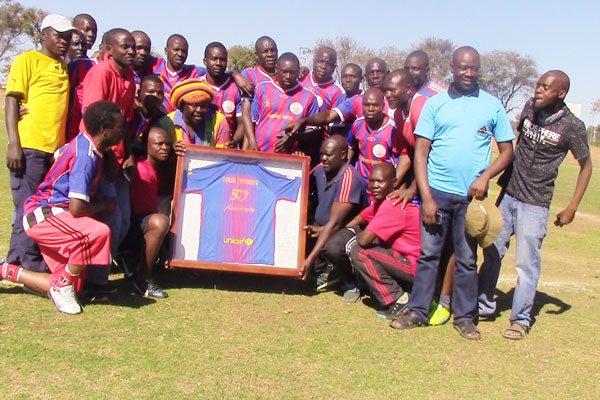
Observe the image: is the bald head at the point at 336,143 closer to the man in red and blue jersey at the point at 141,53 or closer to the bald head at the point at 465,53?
the bald head at the point at 465,53

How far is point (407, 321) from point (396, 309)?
31 centimetres

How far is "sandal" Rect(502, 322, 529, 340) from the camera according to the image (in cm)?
570

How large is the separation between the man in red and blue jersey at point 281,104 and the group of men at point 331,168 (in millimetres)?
16

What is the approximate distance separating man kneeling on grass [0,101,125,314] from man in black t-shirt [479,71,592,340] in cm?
364

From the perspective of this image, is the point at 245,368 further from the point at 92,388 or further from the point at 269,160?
the point at 269,160

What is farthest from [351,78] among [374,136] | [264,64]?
[374,136]

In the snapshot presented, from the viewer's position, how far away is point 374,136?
6609 millimetres

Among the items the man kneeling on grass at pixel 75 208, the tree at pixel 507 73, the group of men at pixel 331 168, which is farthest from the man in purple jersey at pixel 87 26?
the tree at pixel 507 73

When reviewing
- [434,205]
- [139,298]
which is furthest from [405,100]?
[139,298]

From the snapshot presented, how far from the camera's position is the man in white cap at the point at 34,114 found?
5.59 m

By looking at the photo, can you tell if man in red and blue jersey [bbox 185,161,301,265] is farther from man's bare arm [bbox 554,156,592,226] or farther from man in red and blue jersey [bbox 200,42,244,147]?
man's bare arm [bbox 554,156,592,226]

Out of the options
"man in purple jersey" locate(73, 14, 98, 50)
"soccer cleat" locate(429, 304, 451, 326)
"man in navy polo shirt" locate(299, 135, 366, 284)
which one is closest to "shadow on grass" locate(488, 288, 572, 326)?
"soccer cleat" locate(429, 304, 451, 326)

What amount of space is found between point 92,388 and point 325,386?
1.54 meters

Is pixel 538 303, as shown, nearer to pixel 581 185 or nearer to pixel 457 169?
pixel 581 185
